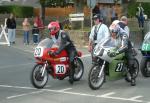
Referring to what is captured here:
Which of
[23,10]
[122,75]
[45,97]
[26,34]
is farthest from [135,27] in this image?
[45,97]

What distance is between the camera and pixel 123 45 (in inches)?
506

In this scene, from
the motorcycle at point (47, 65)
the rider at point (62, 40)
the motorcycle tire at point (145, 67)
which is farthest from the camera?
the motorcycle tire at point (145, 67)

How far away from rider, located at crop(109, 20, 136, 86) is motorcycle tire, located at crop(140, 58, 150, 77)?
144 cm

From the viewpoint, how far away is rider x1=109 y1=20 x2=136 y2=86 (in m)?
12.9

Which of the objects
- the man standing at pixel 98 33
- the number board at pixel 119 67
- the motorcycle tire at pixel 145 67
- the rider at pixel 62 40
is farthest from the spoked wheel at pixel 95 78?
the motorcycle tire at pixel 145 67

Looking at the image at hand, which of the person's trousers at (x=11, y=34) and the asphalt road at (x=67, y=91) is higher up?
the person's trousers at (x=11, y=34)

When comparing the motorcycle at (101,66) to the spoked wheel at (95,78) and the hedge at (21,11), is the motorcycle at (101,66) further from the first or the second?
the hedge at (21,11)

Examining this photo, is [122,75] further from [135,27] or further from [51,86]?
[135,27]

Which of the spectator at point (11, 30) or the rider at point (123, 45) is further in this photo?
the spectator at point (11, 30)

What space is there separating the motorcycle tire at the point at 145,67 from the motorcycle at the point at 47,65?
2.54 metres

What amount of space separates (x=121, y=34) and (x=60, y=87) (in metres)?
2.02

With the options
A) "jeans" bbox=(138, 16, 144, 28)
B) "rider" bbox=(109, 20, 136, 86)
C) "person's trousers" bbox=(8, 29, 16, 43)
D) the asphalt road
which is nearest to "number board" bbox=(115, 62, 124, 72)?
"rider" bbox=(109, 20, 136, 86)

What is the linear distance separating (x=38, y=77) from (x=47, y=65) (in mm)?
393

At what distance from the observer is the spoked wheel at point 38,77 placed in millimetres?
12562
